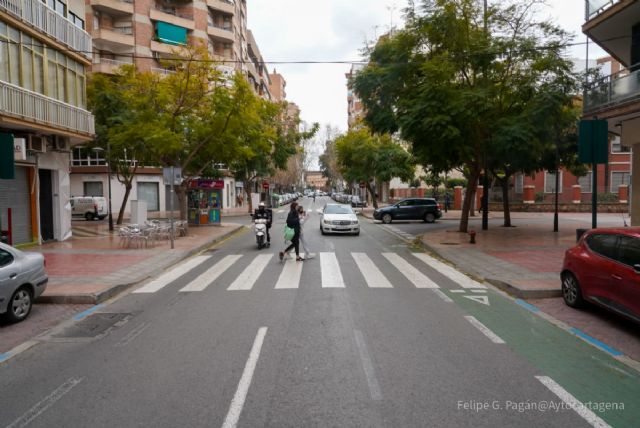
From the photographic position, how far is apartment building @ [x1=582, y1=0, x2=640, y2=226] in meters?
14.4

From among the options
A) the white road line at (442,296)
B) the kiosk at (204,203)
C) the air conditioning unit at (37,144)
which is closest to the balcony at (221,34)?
the kiosk at (204,203)

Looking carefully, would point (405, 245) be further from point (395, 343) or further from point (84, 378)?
point (84, 378)

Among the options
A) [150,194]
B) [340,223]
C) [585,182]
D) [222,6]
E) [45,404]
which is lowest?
[45,404]

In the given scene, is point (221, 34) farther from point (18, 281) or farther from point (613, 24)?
point (18, 281)

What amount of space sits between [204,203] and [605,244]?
24022 mm

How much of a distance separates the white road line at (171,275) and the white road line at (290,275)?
2617 millimetres

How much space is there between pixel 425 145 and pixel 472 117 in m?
2.17

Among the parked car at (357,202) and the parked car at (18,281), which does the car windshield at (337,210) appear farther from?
the parked car at (357,202)

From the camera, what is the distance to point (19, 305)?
7.95 m

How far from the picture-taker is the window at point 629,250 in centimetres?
697

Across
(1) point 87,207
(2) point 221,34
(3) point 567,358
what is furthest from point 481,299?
(2) point 221,34

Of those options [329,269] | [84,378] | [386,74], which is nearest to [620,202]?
[386,74]

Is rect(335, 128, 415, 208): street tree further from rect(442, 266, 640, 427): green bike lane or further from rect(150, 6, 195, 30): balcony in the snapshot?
rect(442, 266, 640, 427): green bike lane

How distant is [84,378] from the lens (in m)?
5.39
